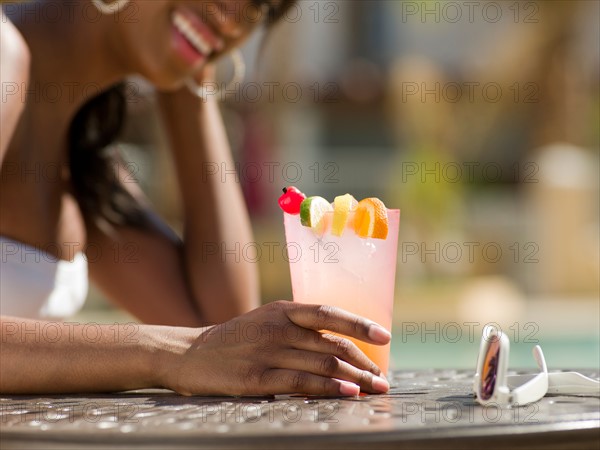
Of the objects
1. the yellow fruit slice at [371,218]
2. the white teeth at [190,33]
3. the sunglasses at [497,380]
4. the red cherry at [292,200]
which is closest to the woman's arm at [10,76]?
the white teeth at [190,33]

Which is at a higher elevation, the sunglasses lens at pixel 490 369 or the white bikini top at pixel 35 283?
the white bikini top at pixel 35 283

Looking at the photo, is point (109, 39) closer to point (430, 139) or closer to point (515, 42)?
point (430, 139)

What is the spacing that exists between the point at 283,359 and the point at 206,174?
4.69 feet

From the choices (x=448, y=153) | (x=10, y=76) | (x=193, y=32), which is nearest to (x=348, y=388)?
(x=10, y=76)

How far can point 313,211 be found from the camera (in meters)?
1.29

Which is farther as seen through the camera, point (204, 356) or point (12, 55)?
point (12, 55)

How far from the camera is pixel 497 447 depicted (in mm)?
902

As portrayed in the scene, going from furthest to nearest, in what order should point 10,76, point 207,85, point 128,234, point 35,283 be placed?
point 207,85
point 128,234
point 35,283
point 10,76

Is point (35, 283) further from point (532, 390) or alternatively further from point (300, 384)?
point (532, 390)

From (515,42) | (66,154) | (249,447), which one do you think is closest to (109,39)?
(66,154)

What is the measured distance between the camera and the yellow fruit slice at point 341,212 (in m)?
1.30

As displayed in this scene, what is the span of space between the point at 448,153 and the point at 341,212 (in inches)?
397

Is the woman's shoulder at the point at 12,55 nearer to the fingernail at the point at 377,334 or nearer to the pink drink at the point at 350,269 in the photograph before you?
the pink drink at the point at 350,269

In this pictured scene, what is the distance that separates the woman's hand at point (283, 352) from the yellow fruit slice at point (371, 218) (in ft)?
0.46
